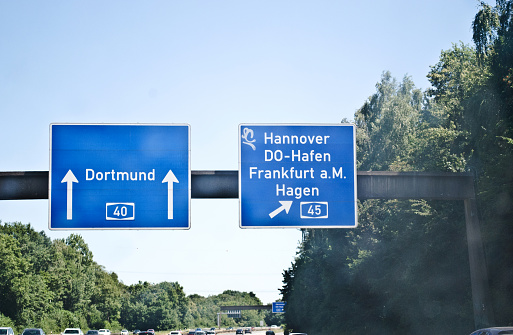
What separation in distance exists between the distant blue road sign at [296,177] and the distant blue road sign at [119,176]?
1.81m

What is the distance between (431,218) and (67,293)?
97.1 meters

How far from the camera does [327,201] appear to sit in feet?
64.3

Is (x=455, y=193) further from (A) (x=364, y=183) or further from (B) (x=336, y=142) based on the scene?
(B) (x=336, y=142)

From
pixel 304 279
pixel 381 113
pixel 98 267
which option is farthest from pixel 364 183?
pixel 98 267

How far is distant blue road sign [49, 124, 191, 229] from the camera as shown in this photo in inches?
752

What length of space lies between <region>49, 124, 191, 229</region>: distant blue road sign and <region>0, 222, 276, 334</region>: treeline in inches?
2722

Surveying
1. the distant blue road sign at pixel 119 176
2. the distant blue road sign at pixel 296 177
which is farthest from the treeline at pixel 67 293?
the distant blue road sign at pixel 296 177

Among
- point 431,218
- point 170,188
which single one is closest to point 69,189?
point 170,188

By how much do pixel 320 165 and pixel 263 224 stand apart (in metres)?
2.38

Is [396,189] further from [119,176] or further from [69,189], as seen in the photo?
[69,189]

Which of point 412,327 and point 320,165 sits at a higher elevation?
point 320,165

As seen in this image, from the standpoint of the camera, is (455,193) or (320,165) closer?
(320,165)

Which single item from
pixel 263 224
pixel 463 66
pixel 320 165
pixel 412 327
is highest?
pixel 463 66

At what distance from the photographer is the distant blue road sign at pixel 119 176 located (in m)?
19.1
